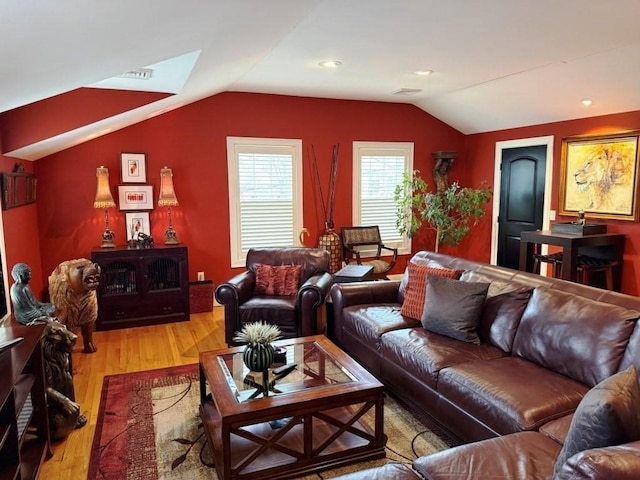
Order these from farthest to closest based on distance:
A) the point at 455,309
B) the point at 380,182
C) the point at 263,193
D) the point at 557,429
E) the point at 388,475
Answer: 1. the point at 380,182
2. the point at 263,193
3. the point at 455,309
4. the point at 557,429
5. the point at 388,475

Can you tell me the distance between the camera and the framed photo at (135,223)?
500 centimetres

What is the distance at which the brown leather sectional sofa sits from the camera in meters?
1.67

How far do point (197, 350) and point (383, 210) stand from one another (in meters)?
3.39

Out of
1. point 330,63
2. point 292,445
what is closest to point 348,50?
point 330,63

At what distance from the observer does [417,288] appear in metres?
3.44

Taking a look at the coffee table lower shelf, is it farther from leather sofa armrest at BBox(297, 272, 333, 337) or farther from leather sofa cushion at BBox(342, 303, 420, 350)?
leather sofa armrest at BBox(297, 272, 333, 337)

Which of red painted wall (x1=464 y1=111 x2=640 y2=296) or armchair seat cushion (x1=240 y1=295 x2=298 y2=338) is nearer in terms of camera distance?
armchair seat cushion (x1=240 y1=295 x2=298 y2=338)

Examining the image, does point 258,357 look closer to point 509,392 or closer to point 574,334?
point 509,392

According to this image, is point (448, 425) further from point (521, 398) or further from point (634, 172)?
point (634, 172)

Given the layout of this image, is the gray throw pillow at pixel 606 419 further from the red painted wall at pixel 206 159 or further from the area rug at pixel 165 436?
the red painted wall at pixel 206 159

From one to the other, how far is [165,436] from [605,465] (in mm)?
2309

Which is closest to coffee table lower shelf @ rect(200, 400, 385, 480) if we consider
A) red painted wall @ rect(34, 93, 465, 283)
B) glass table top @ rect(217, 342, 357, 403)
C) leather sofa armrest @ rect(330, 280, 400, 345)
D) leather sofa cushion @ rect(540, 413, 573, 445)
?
glass table top @ rect(217, 342, 357, 403)

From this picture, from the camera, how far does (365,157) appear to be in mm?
6172

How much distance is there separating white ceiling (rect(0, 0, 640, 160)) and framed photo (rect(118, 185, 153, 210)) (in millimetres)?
690
